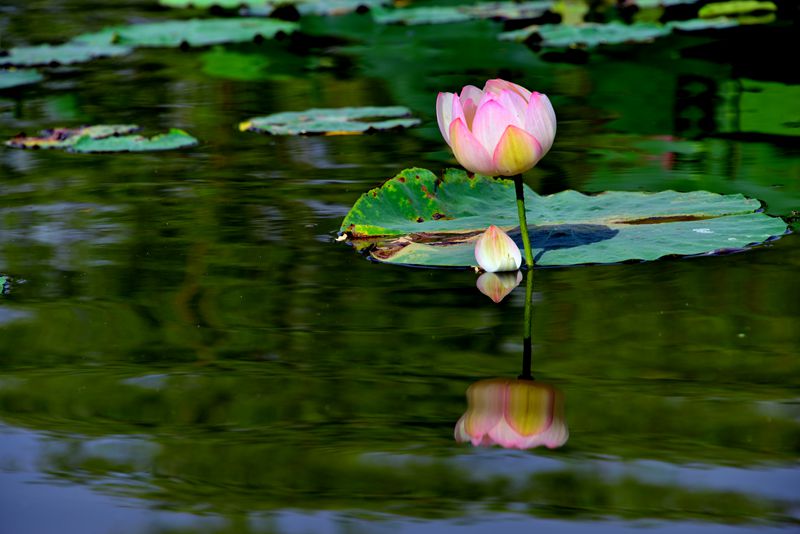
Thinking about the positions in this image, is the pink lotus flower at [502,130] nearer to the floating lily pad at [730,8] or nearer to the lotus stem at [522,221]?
the lotus stem at [522,221]

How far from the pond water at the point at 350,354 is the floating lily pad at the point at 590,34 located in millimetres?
2227

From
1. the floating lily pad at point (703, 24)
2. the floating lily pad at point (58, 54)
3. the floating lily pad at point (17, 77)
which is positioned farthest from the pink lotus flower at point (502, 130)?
the floating lily pad at point (703, 24)

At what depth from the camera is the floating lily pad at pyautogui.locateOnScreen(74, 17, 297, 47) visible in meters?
7.50

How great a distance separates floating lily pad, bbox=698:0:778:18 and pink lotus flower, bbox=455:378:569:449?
19.8 ft

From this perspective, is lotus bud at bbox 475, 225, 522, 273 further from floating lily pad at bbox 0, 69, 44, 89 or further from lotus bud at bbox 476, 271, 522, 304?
floating lily pad at bbox 0, 69, 44, 89

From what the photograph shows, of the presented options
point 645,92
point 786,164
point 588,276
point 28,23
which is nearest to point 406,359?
point 588,276

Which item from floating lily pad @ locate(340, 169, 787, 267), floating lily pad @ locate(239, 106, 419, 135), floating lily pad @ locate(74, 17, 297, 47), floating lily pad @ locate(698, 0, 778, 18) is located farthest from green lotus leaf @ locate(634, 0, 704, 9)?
floating lily pad @ locate(340, 169, 787, 267)

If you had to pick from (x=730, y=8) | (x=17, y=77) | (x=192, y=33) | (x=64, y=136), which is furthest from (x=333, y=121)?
(x=730, y=8)

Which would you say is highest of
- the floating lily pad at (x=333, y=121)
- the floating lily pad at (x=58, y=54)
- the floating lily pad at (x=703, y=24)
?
the floating lily pad at (x=703, y=24)

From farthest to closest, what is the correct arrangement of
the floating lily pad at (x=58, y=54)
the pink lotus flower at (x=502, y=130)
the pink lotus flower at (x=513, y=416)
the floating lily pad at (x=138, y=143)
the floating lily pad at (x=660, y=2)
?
1. the floating lily pad at (x=660, y=2)
2. the floating lily pad at (x=58, y=54)
3. the floating lily pad at (x=138, y=143)
4. the pink lotus flower at (x=502, y=130)
5. the pink lotus flower at (x=513, y=416)

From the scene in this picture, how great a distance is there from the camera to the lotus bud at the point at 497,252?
2.59 meters

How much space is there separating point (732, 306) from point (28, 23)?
8.06 metres

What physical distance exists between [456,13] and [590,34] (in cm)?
186

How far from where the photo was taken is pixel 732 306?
2336mm
